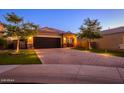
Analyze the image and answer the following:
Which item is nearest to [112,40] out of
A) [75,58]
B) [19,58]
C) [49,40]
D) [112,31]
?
[112,31]

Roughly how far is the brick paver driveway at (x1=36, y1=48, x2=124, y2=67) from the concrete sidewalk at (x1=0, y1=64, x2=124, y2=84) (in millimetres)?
133

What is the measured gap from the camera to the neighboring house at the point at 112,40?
5660mm

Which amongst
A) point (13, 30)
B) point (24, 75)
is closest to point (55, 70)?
point (24, 75)

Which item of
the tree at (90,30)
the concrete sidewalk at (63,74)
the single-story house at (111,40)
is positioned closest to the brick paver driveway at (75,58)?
the concrete sidewalk at (63,74)

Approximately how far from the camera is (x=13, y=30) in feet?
19.9

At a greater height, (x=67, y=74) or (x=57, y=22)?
(x=57, y=22)

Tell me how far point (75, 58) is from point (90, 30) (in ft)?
2.88

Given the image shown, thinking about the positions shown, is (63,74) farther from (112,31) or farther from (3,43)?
(3,43)

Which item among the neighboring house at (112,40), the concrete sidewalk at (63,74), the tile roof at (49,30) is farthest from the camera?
the tile roof at (49,30)

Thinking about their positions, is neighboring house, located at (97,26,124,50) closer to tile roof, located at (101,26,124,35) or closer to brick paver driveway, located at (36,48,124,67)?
tile roof, located at (101,26,124,35)

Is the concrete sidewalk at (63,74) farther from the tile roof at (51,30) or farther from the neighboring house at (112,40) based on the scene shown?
the tile roof at (51,30)

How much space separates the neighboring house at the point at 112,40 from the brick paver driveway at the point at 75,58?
30cm

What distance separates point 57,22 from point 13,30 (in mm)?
1302
